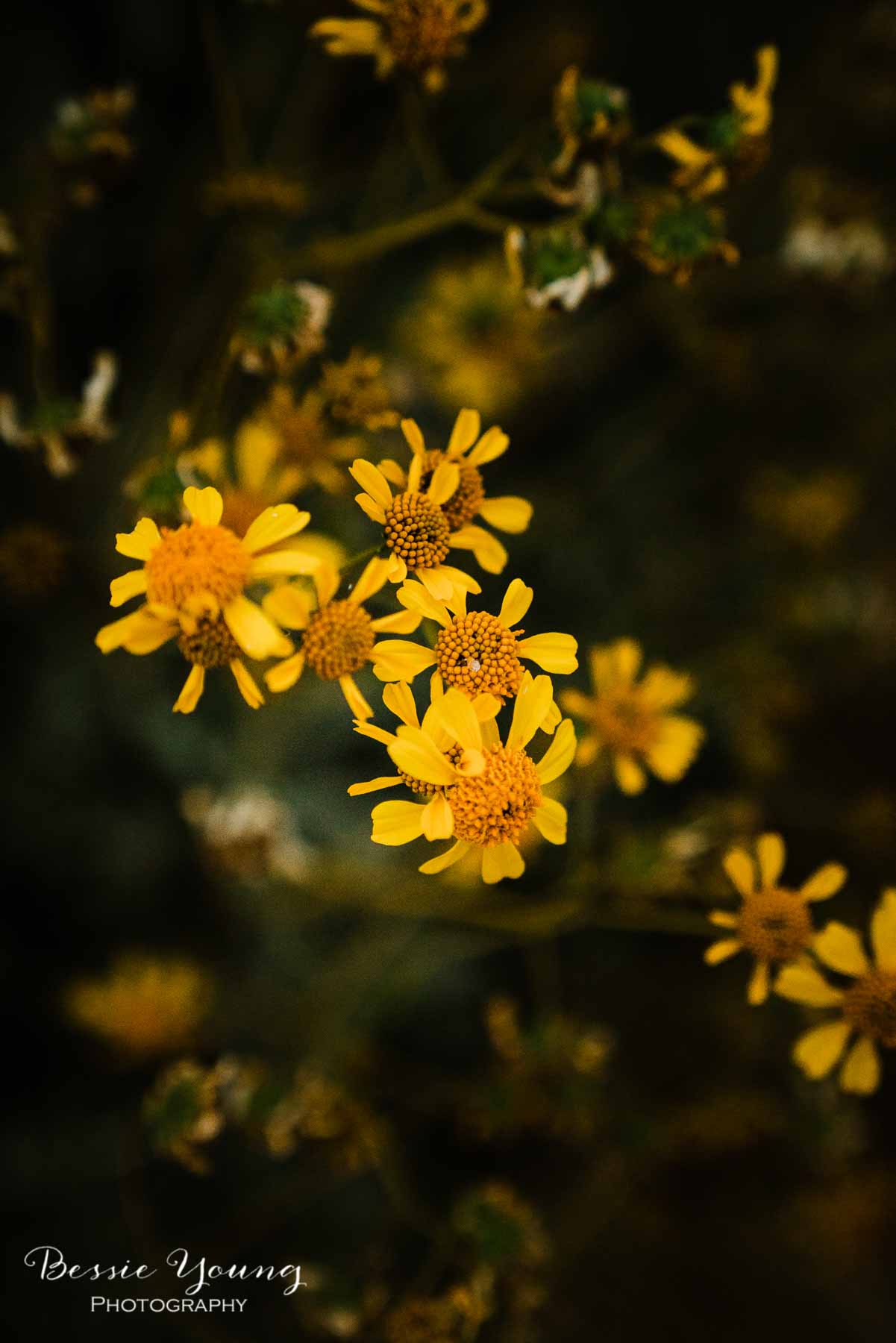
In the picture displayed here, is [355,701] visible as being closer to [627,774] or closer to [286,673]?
[286,673]

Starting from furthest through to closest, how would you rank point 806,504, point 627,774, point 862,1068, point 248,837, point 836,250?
point 806,504
point 836,250
point 248,837
point 627,774
point 862,1068

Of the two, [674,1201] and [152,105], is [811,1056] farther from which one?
[152,105]

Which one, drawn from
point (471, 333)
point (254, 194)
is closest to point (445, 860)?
point (254, 194)

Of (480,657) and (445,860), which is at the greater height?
(480,657)

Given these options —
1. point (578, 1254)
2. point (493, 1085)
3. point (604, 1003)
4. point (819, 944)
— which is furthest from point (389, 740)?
point (578, 1254)

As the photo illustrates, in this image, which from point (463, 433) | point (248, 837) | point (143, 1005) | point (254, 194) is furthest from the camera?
point (143, 1005)

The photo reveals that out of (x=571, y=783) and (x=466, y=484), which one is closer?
(x=466, y=484)
